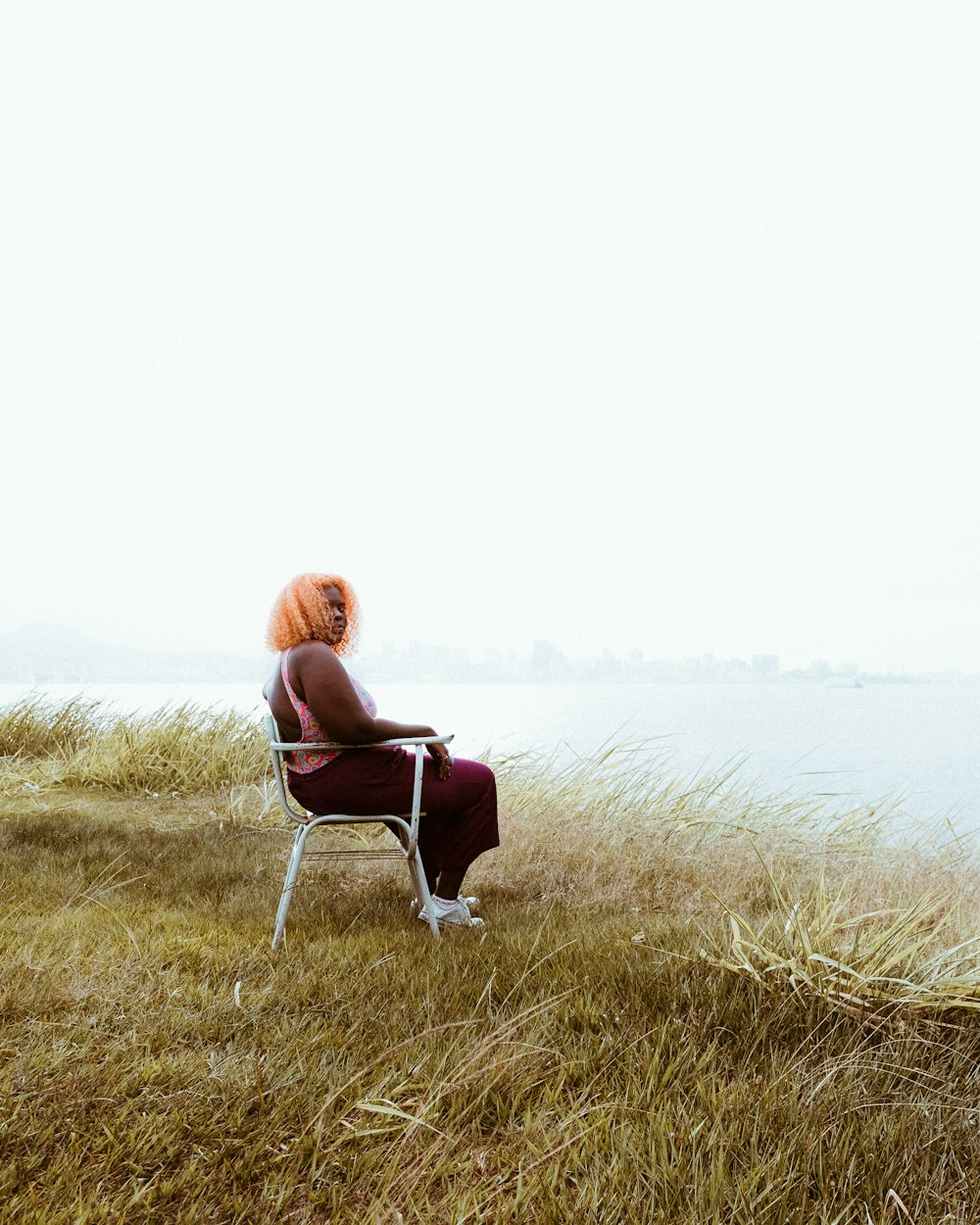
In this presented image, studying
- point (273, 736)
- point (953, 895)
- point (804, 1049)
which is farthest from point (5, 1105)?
point (953, 895)

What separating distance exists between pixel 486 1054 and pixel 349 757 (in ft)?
4.68

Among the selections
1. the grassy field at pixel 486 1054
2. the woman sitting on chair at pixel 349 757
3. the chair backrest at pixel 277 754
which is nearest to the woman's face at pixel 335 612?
the woman sitting on chair at pixel 349 757

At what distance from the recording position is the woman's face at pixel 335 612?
11.3ft

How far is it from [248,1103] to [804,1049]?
1.47 metres

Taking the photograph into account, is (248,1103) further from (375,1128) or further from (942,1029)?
(942,1029)

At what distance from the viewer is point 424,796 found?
3.49 metres

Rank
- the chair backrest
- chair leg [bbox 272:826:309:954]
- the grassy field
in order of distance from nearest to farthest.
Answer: the grassy field < chair leg [bbox 272:826:309:954] < the chair backrest

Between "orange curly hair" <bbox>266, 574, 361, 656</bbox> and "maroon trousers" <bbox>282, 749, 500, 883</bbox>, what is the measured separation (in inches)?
19.4

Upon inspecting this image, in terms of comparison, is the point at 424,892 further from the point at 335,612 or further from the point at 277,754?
the point at 335,612

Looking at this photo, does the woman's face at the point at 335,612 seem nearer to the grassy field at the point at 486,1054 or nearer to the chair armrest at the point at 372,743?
the chair armrest at the point at 372,743

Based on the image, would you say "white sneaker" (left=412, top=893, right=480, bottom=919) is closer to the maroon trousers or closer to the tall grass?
the maroon trousers

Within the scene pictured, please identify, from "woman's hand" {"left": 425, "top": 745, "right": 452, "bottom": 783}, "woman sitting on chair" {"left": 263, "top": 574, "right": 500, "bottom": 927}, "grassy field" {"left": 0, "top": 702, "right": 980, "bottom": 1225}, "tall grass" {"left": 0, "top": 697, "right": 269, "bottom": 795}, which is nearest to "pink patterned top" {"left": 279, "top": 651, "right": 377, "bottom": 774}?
"woman sitting on chair" {"left": 263, "top": 574, "right": 500, "bottom": 927}

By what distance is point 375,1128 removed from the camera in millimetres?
1874

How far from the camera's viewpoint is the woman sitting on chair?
3.26 m
